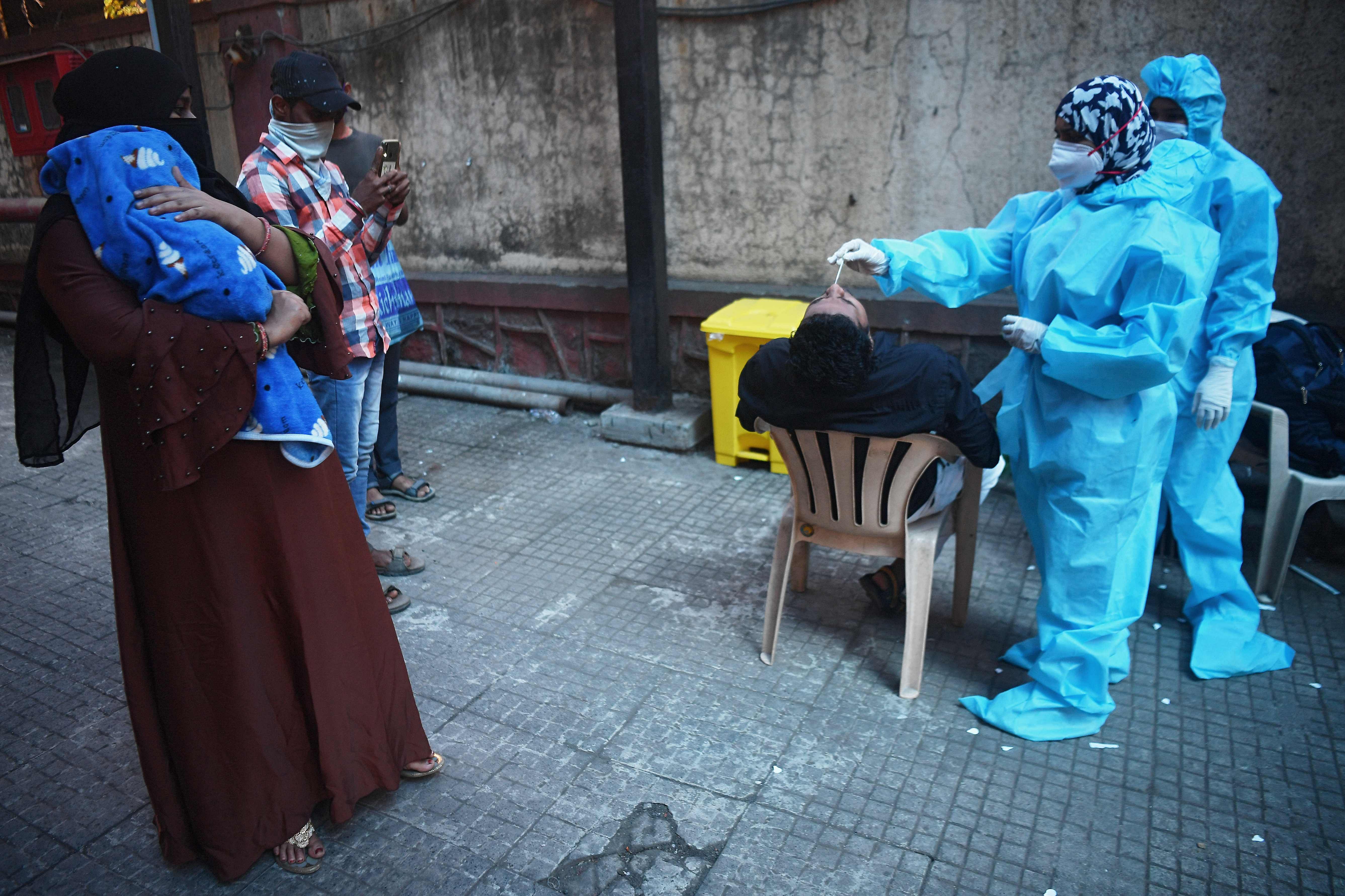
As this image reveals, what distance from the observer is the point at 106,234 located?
78.7 inches

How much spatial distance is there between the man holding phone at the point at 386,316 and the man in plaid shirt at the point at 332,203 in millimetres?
111

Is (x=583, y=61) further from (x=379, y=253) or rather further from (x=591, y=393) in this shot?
(x=379, y=253)

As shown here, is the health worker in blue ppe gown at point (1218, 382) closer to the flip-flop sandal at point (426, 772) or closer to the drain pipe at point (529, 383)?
the flip-flop sandal at point (426, 772)

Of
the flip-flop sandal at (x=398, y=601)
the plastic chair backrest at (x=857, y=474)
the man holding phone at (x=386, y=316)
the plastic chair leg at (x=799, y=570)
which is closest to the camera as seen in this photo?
the plastic chair backrest at (x=857, y=474)

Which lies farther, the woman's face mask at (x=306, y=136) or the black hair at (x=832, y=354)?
the woman's face mask at (x=306, y=136)

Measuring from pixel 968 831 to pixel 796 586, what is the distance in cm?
148

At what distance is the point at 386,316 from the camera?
421 cm

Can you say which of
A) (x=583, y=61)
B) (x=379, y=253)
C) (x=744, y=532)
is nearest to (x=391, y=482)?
(x=379, y=253)

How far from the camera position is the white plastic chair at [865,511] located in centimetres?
306

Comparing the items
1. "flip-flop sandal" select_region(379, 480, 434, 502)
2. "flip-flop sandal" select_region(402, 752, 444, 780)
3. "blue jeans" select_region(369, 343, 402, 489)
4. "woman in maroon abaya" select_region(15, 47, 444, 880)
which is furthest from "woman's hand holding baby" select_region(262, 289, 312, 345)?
"flip-flop sandal" select_region(379, 480, 434, 502)

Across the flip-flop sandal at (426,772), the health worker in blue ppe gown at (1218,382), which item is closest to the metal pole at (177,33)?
the flip-flop sandal at (426,772)

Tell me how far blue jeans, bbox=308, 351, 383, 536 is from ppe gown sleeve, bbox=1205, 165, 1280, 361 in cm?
322

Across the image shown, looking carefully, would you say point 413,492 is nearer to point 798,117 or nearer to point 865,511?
point 865,511

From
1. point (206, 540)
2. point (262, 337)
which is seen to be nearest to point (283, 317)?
point (262, 337)
